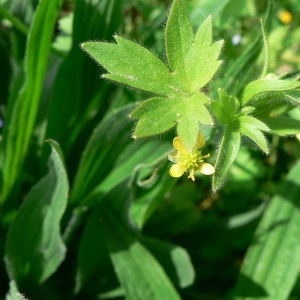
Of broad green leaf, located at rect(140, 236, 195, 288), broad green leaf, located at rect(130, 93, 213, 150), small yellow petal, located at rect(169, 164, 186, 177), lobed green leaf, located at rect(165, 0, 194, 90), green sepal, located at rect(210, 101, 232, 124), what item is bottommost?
broad green leaf, located at rect(140, 236, 195, 288)

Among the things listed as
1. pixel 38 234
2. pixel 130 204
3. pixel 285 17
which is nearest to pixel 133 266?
pixel 130 204


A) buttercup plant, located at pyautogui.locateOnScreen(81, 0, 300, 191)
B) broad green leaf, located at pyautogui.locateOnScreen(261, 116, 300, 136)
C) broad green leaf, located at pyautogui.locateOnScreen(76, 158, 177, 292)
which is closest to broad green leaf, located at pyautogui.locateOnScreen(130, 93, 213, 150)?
buttercup plant, located at pyautogui.locateOnScreen(81, 0, 300, 191)

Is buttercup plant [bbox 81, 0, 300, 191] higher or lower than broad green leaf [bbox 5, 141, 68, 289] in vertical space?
higher

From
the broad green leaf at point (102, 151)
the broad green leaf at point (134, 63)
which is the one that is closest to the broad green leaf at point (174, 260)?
the broad green leaf at point (102, 151)

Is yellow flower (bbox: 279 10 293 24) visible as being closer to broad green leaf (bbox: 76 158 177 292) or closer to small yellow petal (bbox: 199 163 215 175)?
broad green leaf (bbox: 76 158 177 292)

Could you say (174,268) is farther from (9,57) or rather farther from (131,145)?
(9,57)

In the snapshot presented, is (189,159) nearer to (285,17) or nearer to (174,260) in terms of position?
(174,260)
